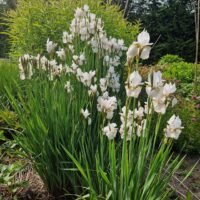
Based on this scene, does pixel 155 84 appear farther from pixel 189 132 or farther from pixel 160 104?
pixel 189 132

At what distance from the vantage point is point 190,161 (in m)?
3.57

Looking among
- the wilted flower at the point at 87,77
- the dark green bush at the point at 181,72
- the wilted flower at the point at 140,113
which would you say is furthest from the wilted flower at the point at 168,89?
the dark green bush at the point at 181,72

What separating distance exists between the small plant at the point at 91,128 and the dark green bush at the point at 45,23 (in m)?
2.28

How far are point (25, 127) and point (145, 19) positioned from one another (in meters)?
10.5

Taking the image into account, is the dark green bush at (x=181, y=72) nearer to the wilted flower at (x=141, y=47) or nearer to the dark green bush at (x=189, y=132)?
the dark green bush at (x=189, y=132)

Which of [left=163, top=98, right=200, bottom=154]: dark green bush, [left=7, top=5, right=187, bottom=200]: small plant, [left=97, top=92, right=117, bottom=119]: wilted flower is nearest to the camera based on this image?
[left=7, top=5, right=187, bottom=200]: small plant

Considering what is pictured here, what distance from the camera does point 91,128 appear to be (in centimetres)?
253

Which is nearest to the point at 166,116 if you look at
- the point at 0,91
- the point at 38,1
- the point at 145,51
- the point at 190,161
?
the point at 190,161

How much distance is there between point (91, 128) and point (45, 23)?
10.4 feet

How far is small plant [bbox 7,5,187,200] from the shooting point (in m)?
1.68

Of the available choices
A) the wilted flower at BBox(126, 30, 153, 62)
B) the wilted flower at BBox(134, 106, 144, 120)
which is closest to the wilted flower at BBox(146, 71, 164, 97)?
the wilted flower at BBox(126, 30, 153, 62)

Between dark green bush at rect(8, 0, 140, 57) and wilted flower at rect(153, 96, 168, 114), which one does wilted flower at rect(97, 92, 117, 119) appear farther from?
dark green bush at rect(8, 0, 140, 57)

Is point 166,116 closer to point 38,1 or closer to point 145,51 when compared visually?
point 145,51

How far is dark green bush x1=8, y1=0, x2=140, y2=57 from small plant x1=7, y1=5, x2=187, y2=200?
2.28m
